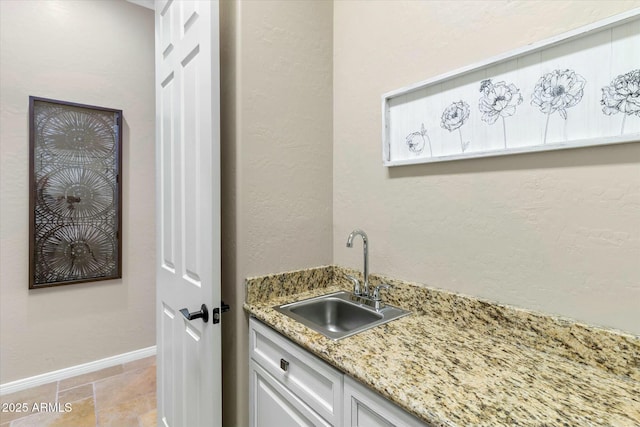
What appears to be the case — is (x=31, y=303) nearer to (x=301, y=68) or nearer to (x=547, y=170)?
(x=301, y=68)

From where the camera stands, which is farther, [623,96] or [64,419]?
[64,419]

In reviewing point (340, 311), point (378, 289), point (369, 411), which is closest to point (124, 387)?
point (340, 311)

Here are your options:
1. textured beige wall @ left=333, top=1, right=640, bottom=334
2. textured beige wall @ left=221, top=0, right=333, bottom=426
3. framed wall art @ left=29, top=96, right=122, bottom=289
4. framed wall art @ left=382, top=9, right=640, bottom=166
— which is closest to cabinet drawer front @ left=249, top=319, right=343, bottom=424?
textured beige wall @ left=221, top=0, right=333, bottom=426

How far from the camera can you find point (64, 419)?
6.12ft

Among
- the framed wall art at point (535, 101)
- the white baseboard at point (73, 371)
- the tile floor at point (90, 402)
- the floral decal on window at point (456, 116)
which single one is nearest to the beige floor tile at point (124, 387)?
the tile floor at point (90, 402)

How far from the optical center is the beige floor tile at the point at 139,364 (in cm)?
247

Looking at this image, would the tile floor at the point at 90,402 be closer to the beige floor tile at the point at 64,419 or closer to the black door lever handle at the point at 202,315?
the beige floor tile at the point at 64,419

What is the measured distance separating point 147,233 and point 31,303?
33.5 inches

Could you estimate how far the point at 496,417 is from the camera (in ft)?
2.10

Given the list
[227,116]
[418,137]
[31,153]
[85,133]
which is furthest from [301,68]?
[31,153]

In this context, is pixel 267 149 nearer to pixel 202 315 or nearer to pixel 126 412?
pixel 202 315

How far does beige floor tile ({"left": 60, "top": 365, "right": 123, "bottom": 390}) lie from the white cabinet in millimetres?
1696

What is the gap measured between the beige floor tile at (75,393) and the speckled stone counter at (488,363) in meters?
1.79

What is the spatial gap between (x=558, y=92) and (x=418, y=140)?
481 millimetres
